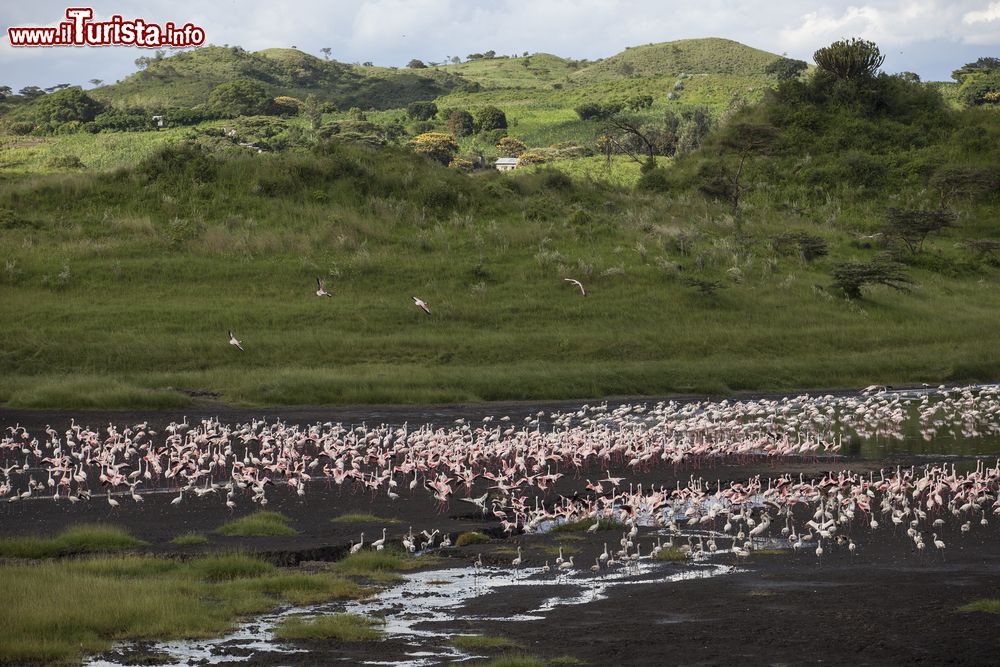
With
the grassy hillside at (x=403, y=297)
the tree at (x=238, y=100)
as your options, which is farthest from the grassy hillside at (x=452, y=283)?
the tree at (x=238, y=100)

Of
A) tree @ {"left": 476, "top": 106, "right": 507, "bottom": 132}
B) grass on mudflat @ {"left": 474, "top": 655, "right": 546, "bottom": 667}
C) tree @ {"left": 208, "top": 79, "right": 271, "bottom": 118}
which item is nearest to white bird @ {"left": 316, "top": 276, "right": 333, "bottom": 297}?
grass on mudflat @ {"left": 474, "top": 655, "right": 546, "bottom": 667}

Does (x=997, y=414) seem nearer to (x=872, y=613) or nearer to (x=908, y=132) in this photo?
(x=872, y=613)

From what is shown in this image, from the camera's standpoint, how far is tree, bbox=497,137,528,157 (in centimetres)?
11619

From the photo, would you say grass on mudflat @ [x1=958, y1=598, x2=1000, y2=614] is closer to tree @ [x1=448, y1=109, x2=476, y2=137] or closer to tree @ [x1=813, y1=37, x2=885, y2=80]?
tree @ [x1=813, y1=37, x2=885, y2=80]

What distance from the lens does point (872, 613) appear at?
1368 cm

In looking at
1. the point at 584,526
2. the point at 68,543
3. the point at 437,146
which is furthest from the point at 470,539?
the point at 437,146

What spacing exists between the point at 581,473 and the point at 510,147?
94172mm

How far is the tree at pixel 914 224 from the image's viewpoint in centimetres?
6125

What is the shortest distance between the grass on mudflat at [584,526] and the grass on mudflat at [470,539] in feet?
4.47

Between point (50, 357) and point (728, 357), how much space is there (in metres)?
23.1

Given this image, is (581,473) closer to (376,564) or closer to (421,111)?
(376,564)

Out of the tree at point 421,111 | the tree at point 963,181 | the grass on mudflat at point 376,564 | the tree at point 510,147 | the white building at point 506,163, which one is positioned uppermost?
the tree at point 421,111

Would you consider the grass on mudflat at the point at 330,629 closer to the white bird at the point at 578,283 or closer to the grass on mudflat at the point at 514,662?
the grass on mudflat at the point at 514,662

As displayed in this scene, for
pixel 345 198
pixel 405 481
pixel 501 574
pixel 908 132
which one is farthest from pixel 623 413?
pixel 908 132
